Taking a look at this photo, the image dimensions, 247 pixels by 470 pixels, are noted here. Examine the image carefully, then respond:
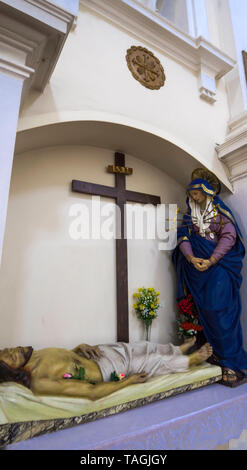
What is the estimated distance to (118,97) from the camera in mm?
2424

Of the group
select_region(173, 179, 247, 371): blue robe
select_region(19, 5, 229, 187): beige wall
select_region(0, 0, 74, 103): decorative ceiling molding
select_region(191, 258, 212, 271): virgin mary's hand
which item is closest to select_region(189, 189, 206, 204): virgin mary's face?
select_region(173, 179, 247, 371): blue robe

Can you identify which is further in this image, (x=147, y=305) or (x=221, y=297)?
(x=147, y=305)

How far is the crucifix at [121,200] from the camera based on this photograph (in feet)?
8.12

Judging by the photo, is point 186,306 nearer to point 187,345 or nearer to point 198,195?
point 187,345

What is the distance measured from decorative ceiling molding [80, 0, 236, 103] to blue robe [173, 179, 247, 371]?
1.56m

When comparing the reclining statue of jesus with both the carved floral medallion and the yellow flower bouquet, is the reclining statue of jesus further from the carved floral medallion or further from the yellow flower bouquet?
the carved floral medallion

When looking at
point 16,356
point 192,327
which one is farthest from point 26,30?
point 192,327

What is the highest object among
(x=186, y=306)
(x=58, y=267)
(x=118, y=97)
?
(x=118, y=97)

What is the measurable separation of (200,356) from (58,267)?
4.70ft

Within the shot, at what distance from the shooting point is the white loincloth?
6.24 ft

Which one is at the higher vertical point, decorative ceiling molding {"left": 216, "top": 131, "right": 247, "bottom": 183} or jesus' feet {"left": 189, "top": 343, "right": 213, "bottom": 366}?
decorative ceiling molding {"left": 216, "top": 131, "right": 247, "bottom": 183}

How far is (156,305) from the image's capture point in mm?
2607
